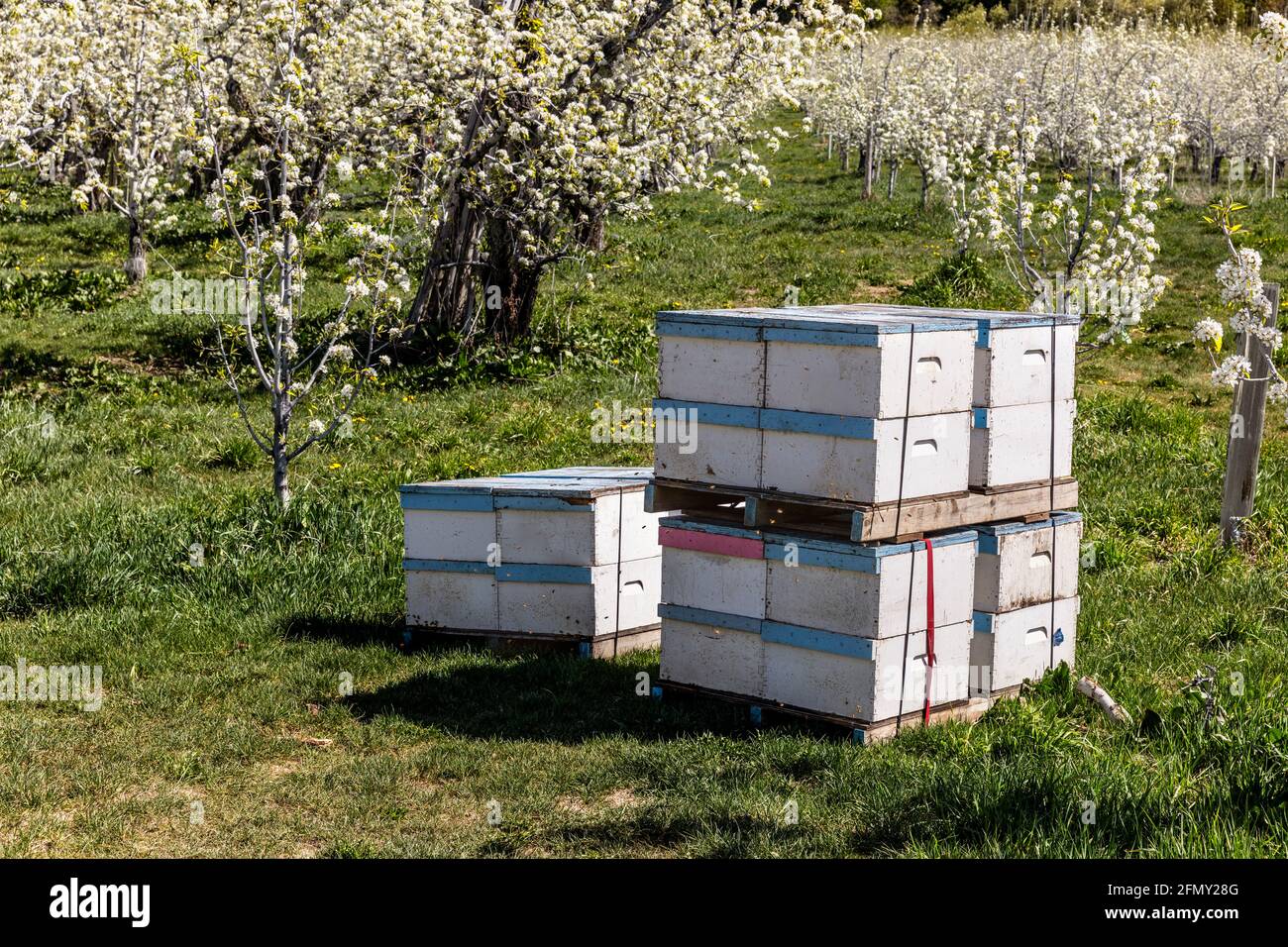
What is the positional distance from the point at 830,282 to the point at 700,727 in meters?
15.4

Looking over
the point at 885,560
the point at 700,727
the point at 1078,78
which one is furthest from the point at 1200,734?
the point at 1078,78

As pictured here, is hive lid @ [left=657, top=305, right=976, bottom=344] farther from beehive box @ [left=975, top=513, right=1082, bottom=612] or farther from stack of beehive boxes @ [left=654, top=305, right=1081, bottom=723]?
beehive box @ [left=975, top=513, right=1082, bottom=612]

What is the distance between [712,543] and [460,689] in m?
1.97

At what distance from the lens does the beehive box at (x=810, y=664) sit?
773cm

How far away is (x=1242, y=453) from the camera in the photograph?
11.6 meters

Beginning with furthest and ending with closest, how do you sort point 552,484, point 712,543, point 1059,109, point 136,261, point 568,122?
point 1059,109 < point 136,261 < point 568,122 < point 552,484 < point 712,543

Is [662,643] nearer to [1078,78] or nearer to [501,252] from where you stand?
[501,252]

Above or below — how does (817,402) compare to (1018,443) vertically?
above

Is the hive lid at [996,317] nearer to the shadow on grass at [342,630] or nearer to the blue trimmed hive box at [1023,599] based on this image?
the blue trimmed hive box at [1023,599]

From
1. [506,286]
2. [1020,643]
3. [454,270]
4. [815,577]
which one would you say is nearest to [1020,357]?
[1020,643]

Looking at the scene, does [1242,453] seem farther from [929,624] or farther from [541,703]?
[541,703]

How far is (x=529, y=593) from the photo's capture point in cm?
951

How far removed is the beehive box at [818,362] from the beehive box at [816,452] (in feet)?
0.24

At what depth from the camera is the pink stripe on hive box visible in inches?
317
